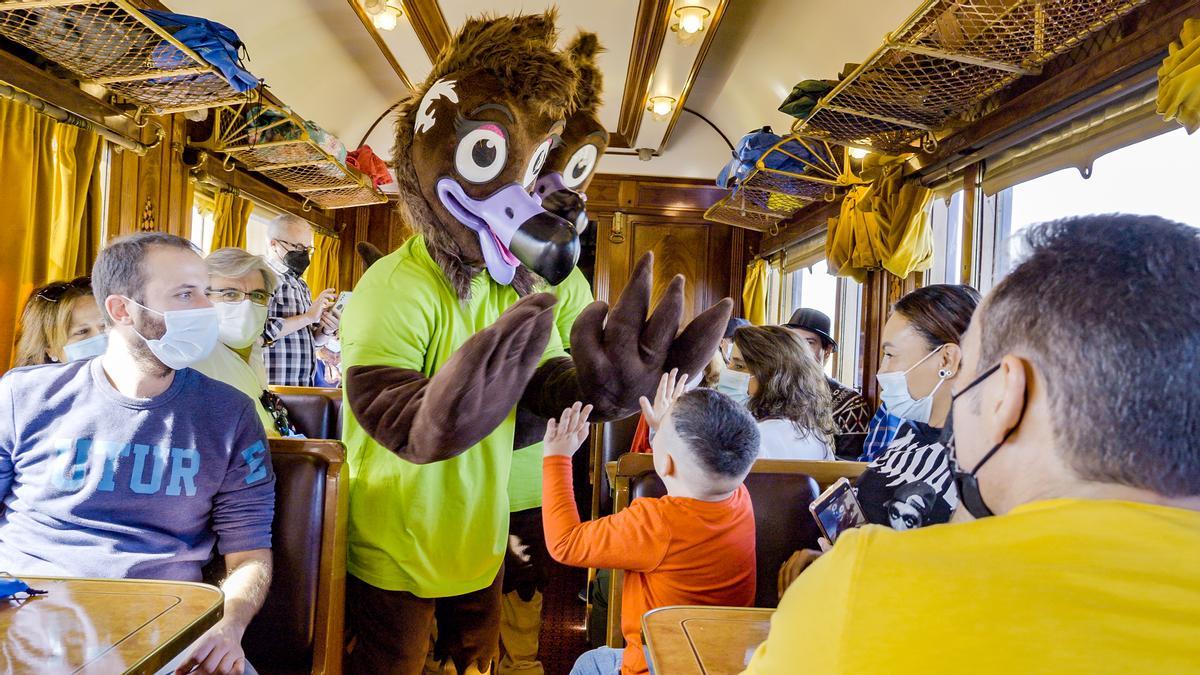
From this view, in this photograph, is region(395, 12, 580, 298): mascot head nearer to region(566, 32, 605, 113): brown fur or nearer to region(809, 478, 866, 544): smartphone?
region(566, 32, 605, 113): brown fur

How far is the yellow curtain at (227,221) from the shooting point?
4.46 meters

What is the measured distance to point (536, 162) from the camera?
139 centimetres

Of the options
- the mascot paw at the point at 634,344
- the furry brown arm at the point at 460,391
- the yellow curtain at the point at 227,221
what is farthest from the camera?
the yellow curtain at the point at 227,221

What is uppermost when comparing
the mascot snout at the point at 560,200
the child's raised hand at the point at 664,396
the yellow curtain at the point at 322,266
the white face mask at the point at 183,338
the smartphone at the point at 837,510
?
the yellow curtain at the point at 322,266

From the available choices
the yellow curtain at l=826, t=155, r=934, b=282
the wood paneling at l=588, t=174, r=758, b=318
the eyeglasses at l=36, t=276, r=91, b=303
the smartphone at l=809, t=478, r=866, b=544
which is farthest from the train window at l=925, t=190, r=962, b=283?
the eyeglasses at l=36, t=276, r=91, b=303

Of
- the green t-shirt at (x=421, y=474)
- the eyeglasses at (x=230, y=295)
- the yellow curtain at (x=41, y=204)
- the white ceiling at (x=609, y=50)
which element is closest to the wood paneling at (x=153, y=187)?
the yellow curtain at (x=41, y=204)

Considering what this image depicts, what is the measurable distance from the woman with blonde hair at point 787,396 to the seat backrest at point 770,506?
56cm

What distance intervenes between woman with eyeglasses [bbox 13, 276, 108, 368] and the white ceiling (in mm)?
1946

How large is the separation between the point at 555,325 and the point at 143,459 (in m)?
0.83

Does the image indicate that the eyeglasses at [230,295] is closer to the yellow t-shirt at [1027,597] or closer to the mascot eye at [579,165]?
the mascot eye at [579,165]

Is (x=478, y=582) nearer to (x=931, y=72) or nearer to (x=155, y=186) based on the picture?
(x=931, y=72)

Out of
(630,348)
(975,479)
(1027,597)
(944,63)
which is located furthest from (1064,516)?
(944,63)

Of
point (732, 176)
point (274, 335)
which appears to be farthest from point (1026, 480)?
point (732, 176)

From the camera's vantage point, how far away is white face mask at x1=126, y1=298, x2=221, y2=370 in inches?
56.1
